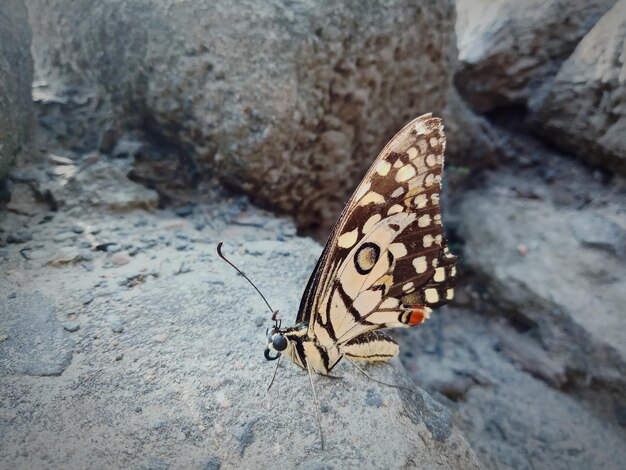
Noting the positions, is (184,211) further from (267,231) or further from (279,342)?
(279,342)

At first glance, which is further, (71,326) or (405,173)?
(71,326)

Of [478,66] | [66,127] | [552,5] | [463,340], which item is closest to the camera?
[66,127]

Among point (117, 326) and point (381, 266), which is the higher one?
point (381, 266)

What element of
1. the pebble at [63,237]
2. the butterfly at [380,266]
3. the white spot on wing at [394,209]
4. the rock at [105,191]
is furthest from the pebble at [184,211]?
the white spot on wing at [394,209]

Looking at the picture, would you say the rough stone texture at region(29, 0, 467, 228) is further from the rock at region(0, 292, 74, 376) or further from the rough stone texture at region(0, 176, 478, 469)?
the rock at region(0, 292, 74, 376)

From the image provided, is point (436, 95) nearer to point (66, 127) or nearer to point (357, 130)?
point (357, 130)

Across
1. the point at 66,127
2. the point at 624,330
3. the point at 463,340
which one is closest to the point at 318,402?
the point at 463,340

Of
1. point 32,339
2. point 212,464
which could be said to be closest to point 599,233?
point 212,464

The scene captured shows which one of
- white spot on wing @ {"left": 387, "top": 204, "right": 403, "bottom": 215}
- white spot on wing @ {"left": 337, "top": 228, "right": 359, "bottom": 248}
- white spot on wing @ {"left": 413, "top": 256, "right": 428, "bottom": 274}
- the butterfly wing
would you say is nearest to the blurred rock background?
the butterfly wing
